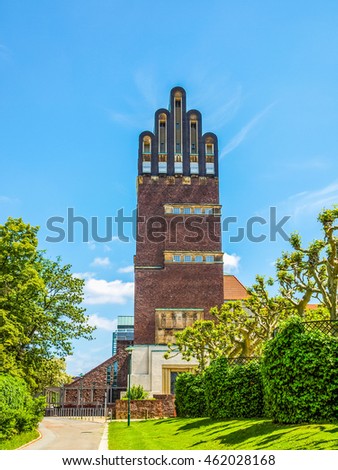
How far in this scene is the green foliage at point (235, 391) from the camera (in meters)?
24.9

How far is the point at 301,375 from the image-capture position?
17.9m

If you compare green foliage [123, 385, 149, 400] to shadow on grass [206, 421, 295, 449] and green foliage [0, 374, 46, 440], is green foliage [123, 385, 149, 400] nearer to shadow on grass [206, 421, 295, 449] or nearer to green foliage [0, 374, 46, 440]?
green foliage [0, 374, 46, 440]

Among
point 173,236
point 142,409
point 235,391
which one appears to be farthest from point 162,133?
point 235,391

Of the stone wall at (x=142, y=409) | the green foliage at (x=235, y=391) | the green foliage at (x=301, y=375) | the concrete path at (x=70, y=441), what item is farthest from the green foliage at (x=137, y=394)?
the green foliage at (x=301, y=375)

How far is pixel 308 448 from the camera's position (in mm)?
13984

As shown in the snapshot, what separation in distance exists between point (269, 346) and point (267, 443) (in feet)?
13.2

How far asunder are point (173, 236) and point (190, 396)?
Answer: 26.4 metres

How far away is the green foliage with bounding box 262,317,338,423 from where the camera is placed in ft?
57.0

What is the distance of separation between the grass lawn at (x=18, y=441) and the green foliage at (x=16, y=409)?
0.20m

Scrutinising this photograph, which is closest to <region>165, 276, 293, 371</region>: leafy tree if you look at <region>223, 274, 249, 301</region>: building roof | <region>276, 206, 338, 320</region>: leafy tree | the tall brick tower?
<region>276, 206, 338, 320</region>: leafy tree

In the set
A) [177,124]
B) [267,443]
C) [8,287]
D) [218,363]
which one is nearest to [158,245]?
[177,124]

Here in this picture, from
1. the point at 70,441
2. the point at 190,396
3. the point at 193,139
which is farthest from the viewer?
the point at 193,139

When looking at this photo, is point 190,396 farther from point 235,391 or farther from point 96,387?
point 96,387

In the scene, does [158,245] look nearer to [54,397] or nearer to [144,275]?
[144,275]
